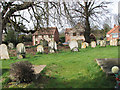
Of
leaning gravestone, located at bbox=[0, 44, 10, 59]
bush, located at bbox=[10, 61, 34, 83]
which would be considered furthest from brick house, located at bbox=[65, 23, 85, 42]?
bush, located at bbox=[10, 61, 34, 83]

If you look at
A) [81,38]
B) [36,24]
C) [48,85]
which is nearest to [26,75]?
[48,85]

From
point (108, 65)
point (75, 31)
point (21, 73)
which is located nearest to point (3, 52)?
point (21, 73)

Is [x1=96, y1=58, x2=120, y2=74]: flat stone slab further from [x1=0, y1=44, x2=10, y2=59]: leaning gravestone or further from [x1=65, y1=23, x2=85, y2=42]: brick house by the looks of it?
[x1=0, y1=44, x2=10, y2=59]: leaning gravestone

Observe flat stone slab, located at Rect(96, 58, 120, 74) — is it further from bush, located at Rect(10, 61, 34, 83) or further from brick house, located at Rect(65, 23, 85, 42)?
brick house, located at Rect(65, 23, 85, 42)

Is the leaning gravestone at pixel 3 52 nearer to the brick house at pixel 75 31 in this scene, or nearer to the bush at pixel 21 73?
the bush at pixel 21 73

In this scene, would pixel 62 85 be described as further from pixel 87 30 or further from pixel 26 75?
pixel 87 30

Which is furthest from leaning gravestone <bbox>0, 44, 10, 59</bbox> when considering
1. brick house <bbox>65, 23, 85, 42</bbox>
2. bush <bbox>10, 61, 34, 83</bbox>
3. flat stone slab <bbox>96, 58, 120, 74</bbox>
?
flat stone slab <bbox>96, 58, 120, 74</bbox>

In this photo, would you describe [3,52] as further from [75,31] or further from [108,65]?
[75,31]

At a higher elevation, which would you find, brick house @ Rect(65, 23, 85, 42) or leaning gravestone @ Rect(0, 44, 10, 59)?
brick house @ Rect(65, 23, 85, 42)

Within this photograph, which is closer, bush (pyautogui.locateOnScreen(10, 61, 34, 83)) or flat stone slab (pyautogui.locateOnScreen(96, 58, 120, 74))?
bush (pyautogui.locateOnScreen(10, 61, 34, 83))

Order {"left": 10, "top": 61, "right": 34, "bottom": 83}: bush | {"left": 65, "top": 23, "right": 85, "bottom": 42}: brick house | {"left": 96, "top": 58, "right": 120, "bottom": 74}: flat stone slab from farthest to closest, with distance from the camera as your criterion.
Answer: {"left": 65, "top": 23, "right": 85, "bottom": 42}: brick house
{"left": 96, "top": 58, "right": 120, "bottom": 74}: flat stone slab
{"left": 10, "top": 61, "right": 34, "bottom": 83}: bush

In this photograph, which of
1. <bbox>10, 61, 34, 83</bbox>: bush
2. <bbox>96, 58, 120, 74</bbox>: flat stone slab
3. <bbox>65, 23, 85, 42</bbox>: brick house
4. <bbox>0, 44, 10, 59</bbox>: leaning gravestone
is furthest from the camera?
<bbox>65, 23, 85, 42</bbox>: brick house

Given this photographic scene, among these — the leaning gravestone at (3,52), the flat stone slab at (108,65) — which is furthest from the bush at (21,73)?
the leaning gravestone at (3,52)

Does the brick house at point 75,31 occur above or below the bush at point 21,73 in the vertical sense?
above
